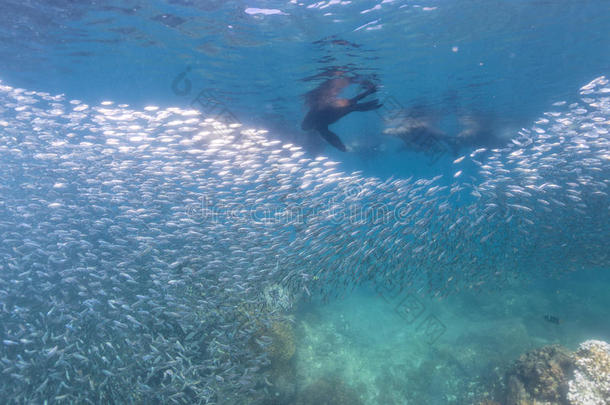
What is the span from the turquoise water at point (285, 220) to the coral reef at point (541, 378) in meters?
0.06

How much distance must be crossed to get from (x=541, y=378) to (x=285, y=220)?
27.4ft

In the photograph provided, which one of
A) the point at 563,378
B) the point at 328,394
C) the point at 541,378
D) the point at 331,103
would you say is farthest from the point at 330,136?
the point at 563,378

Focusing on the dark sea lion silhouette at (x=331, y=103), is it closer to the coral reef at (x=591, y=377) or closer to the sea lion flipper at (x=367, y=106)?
the sea lion flipper at (x=367, y=106)

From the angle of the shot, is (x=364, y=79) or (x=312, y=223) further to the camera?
(x=364, y=79)

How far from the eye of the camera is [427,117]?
2141 cm

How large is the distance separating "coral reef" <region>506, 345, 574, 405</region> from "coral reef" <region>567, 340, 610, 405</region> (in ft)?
0.91

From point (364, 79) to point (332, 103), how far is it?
106 inches

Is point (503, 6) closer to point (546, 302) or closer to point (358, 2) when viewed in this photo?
point (358, 2)

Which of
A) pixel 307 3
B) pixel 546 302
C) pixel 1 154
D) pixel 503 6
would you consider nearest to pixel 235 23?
pixel 307 3

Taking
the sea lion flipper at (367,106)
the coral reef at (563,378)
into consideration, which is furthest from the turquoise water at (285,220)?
the sea lion flipper at (367,106)

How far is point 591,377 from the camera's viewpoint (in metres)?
7.98

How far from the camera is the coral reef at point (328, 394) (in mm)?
10141

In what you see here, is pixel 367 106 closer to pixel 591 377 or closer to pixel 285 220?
pixel 285 220

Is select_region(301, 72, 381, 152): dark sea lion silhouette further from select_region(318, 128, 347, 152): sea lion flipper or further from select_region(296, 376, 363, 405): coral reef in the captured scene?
select_region(296, 376, 363, 405): coral reef
